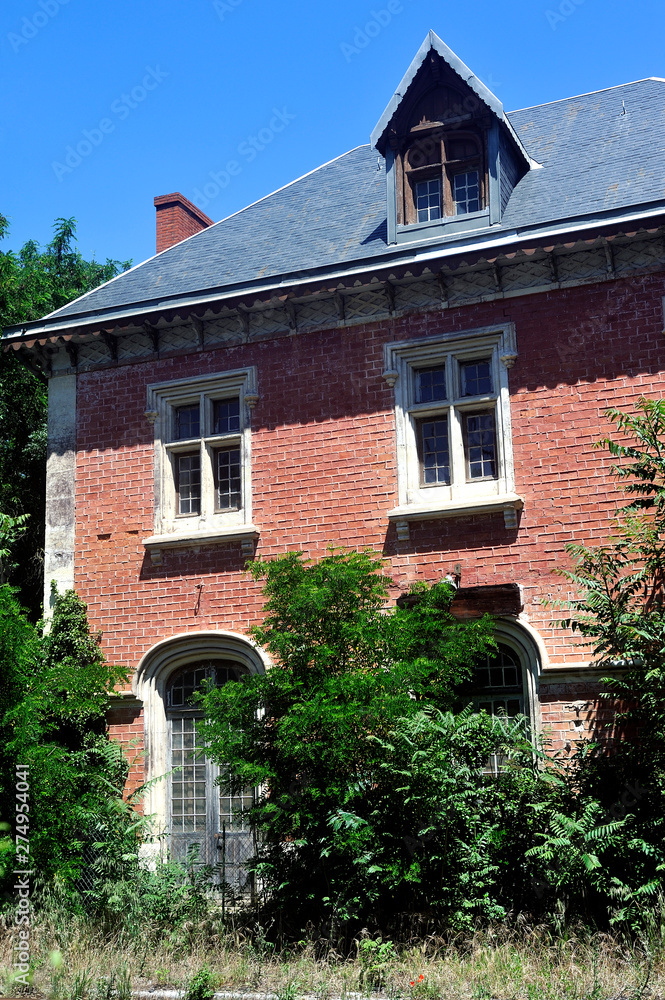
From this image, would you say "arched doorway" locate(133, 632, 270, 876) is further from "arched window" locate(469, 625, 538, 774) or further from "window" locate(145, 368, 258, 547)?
"arched window" locate(469, 625, 538, 774)

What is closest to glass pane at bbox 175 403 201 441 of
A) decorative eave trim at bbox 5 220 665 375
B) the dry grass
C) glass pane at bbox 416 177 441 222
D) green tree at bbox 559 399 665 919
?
decorative eave trim at bbox 5 220 665 375

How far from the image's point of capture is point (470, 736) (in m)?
9.52

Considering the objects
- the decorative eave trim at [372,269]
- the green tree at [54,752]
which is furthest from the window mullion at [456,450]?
the green tree at [54,752]

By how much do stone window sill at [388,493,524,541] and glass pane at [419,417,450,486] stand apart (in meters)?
0.48

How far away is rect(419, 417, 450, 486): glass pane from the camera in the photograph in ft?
41.3

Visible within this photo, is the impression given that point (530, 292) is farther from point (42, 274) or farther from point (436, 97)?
point (42, 274)

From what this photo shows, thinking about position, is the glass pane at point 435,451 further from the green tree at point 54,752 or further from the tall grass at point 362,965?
→ the tall grass at point 362,965

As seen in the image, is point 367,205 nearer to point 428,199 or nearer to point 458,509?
point 428,199

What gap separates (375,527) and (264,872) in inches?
175

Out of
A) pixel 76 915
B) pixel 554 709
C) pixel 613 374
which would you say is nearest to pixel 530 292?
pixel 613 374

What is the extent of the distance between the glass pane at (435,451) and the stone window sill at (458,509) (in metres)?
0.48

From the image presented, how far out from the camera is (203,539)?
13.2 meters

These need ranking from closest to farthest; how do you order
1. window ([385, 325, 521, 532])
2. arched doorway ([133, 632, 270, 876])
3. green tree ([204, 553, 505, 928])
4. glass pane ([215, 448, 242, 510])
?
1. green tree ([204, 553, 505, 928])
2. window ([385, 325, 521, 532])
3. arched doorway ([133, 632, 270, 876])
4. glass pane ([215, 448, 242, 510])

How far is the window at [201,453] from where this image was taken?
1352 centimetres
